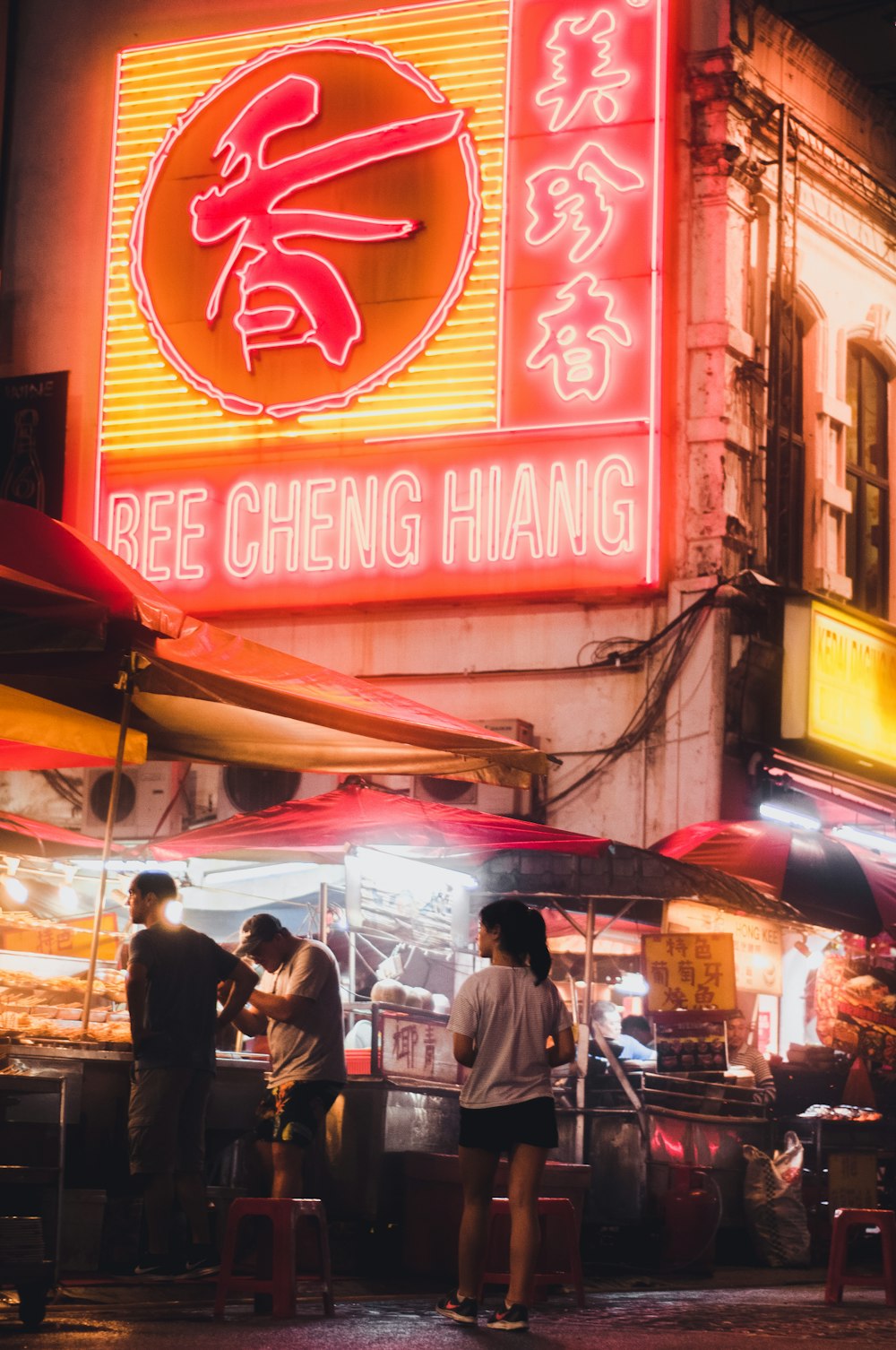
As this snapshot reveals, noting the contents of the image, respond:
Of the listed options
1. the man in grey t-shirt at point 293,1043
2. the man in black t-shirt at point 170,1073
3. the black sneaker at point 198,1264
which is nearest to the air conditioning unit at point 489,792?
the man in grey t-shirt at point 293,1043

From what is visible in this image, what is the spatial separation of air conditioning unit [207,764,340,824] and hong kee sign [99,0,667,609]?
1.74 metres

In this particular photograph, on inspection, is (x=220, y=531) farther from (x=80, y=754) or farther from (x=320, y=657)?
(x=80, y=754)

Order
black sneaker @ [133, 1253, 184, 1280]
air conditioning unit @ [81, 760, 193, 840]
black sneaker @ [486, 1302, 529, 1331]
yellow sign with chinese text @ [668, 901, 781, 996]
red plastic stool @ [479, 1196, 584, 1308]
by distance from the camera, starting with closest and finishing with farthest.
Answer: black sneaker @ [486, 1302, 529, 1331], black sneaker @ [133, 1253, 184, 1280], red plastic stool @ [479, 1196, 584, 1308], yellow sign with chinese text @ [668, 901, 781, 996], air conditioning unit @ [81, 760, 193, 840]

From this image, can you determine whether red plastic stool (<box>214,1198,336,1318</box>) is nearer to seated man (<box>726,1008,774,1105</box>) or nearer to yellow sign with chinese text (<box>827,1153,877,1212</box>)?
yellow sign with chinese text (<box>827,1153,877,1212</box>)

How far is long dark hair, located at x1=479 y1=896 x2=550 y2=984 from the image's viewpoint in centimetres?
955

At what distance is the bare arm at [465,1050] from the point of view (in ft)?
30.6

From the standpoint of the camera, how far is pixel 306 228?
20781 mm

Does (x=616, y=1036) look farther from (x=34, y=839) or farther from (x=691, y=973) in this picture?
(x=34, y=839)

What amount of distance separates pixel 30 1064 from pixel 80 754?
4.11 metres

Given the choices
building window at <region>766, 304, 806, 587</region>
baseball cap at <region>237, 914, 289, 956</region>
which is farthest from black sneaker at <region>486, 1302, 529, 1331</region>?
building window at <region>766, 304, 806, 587</region>

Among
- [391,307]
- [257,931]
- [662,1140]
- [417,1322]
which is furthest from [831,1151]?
[391,307]

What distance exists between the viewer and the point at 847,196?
2200 centimetres

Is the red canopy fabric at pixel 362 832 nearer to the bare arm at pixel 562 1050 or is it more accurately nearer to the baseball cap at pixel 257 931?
the baseball cap at pixel 257 931

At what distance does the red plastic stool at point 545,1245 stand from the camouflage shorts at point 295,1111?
1054 mm
